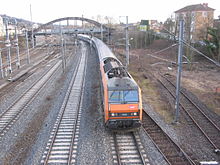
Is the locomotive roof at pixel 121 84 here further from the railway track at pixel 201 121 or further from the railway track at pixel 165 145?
the railway track at pixel 201 121

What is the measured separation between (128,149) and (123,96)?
96.6 inches

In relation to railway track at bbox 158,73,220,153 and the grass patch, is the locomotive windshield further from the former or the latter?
railway track at bbox 158,73,220,153

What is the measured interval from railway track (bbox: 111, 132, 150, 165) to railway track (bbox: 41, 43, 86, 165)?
1.82 m

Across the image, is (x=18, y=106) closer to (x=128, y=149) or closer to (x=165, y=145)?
(x=128, y=149)

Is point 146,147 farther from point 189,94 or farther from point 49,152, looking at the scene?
point 189,94

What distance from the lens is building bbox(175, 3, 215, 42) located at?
111 feet

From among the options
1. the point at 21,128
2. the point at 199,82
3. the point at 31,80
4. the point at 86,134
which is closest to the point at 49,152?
the point at 86,134

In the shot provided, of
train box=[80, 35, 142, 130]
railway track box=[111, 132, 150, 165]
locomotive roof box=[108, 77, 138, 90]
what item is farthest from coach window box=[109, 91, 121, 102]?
railway track box=[111, 132, 150, 165]

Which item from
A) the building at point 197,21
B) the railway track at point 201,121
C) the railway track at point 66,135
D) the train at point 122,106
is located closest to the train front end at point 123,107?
the train at point 122,106

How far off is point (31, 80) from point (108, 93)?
1603cm

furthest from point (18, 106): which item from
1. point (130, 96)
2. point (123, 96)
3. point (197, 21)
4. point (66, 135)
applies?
point (197, 21)

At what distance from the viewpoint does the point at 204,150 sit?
10352 mm

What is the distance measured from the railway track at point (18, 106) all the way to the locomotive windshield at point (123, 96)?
6.18m

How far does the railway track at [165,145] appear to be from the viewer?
947cm
